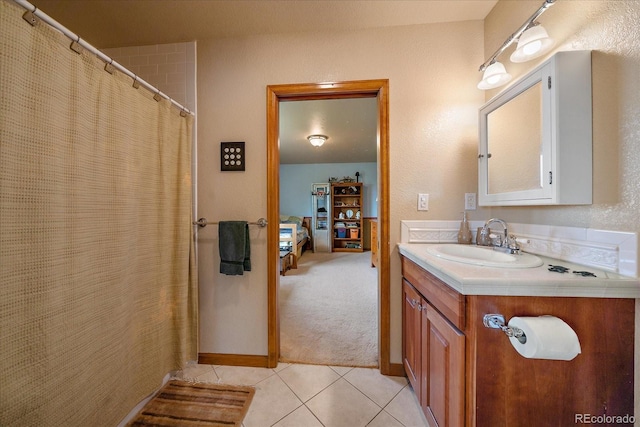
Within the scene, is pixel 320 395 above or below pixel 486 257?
below

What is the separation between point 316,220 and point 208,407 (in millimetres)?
4873

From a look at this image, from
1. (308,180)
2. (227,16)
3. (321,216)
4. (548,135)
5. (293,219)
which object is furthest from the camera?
(308,180)

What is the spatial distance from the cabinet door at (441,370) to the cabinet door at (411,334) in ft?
0.23

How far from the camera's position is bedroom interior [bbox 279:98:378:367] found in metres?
1.92

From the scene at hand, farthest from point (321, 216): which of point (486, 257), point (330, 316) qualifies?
point (486, 257)

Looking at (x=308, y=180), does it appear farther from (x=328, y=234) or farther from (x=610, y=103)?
(x=610, y=103)

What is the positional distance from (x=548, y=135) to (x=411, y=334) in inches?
47.0

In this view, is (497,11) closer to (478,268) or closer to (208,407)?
(478,268)

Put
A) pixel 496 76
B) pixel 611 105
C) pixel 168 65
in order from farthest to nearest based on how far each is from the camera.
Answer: pixel 168 65
pixel 496 76
pixel 611 105

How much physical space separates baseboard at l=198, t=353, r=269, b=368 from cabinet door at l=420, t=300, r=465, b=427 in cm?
106

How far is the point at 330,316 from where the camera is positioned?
7.67ft

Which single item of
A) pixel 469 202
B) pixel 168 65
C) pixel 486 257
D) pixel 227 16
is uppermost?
pixel 227 16

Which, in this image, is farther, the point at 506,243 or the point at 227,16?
the point at 227,16

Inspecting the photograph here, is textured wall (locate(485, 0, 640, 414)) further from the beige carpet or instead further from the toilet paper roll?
the beige carpet
